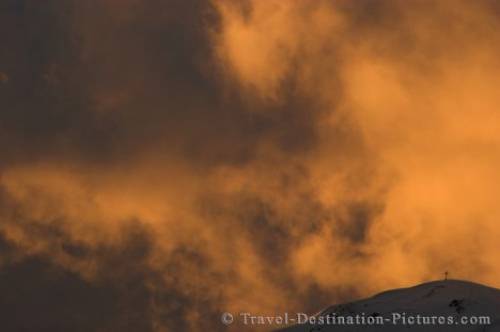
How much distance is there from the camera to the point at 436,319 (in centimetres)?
19462

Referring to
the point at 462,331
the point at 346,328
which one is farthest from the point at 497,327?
the point at 346,328

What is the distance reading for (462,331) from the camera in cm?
18912

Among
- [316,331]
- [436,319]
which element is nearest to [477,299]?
[436,319]

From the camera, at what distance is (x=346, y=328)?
197125 millimetres

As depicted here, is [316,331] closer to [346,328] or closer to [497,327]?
[346,328]

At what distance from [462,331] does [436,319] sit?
6.15 m

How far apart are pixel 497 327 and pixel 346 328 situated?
802 inches

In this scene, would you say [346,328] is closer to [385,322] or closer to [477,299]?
[385,322]

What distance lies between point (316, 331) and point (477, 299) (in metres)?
21.7

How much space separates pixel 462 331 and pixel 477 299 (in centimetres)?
1136

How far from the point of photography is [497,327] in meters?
188

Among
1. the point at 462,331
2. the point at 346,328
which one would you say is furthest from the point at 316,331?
the point at 462,331

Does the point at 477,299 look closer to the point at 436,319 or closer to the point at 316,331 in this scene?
the point at 436,319

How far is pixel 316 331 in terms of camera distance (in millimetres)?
199875
